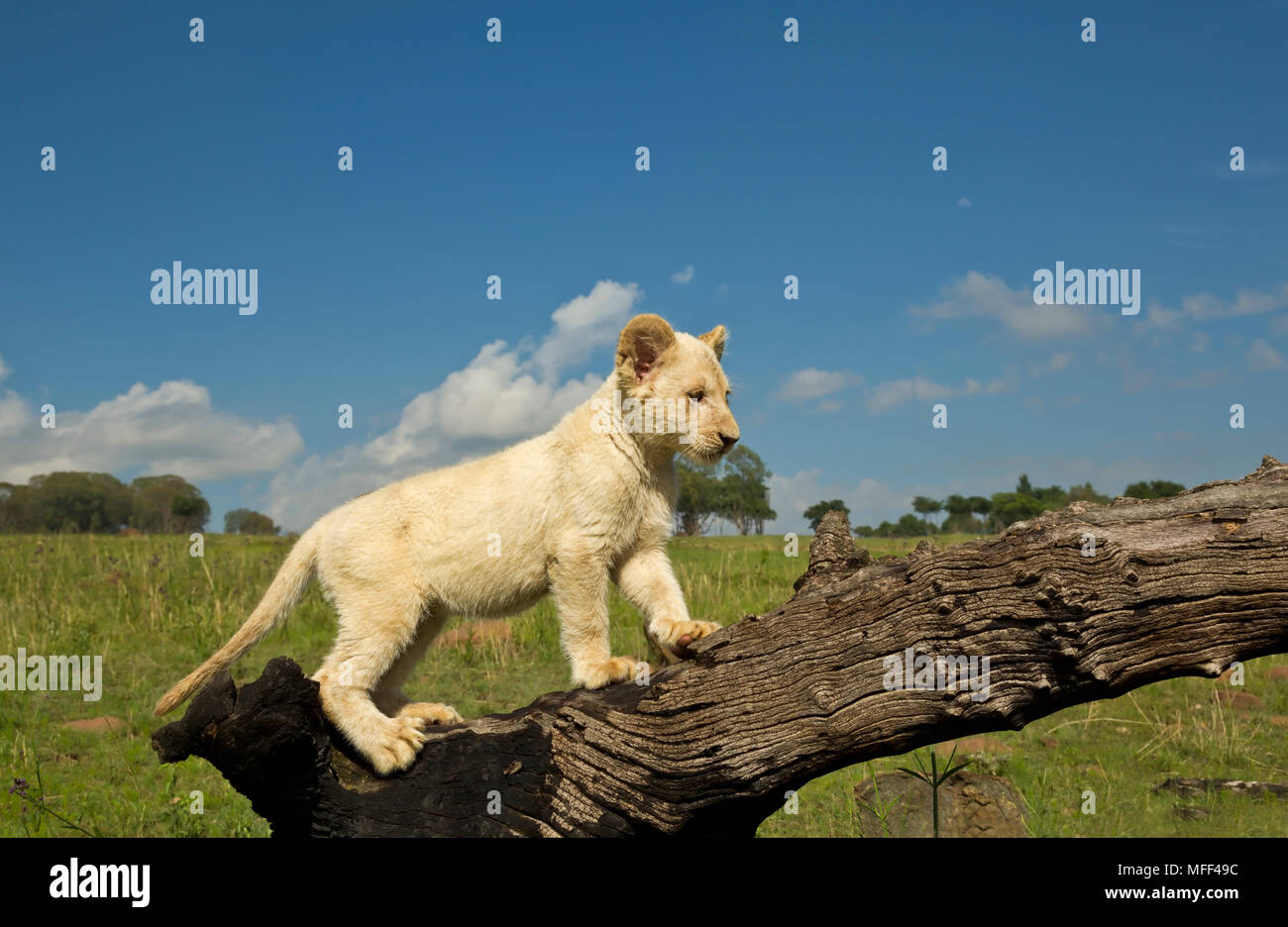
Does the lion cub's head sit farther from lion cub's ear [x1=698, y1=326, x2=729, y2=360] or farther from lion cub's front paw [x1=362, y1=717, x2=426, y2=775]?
lion cub's front paw [x1=362, y1=717, x2=426, y2=775]

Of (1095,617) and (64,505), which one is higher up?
(64,505)

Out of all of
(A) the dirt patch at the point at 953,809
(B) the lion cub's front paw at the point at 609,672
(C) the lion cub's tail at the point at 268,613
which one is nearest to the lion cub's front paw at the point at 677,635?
(B) the lion cub's front paw at the point at 609,672

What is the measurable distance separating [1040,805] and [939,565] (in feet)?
14.2

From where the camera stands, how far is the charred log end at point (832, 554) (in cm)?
442

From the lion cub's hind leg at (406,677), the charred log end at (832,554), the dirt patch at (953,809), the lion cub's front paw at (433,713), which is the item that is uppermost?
the charred log end at (832,554)

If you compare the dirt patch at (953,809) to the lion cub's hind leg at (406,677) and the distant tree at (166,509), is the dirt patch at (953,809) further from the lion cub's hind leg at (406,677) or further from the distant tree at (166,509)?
the distant tree at (166,509)

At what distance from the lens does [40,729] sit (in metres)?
8.31

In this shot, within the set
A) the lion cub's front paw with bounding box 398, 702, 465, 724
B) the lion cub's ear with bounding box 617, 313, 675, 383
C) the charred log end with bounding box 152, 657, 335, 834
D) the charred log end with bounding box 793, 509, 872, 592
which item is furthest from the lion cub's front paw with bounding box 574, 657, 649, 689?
the lion cub's ear with bounding box 617, 313, 675, 383

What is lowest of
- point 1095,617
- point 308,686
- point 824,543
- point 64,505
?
point 308,686

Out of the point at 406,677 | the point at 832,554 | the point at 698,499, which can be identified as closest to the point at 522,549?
the point at 406,677

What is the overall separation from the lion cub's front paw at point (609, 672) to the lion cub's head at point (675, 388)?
1.18 metres
